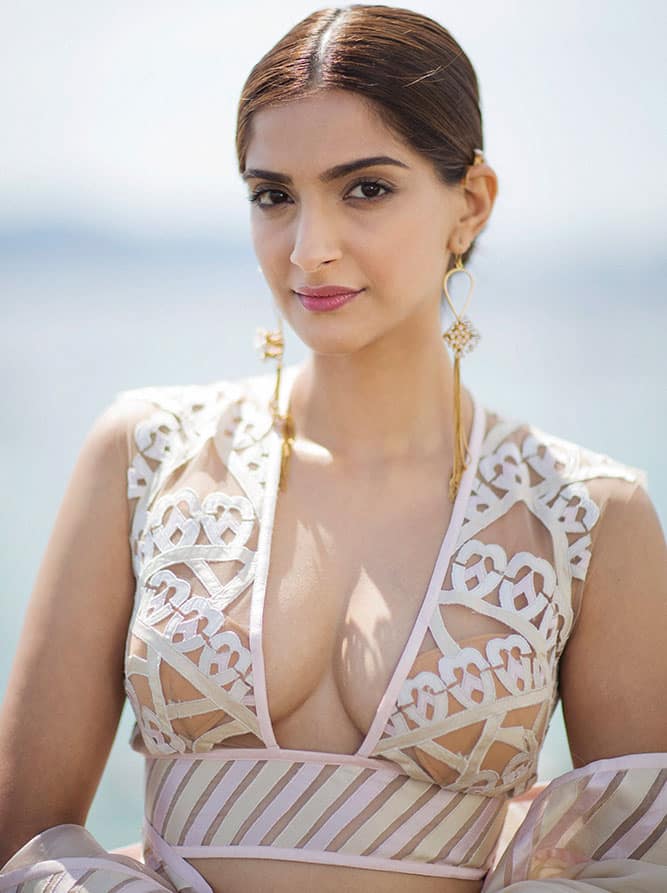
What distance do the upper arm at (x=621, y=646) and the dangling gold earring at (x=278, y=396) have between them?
1.67 ft

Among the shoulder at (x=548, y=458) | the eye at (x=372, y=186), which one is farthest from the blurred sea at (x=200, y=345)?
the eye at (x=372, y=186)

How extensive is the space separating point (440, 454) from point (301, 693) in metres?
0.48

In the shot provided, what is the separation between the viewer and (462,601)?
5.44 ft

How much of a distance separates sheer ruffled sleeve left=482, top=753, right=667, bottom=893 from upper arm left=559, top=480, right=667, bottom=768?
89mm

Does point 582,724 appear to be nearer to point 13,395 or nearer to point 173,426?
point 173,426

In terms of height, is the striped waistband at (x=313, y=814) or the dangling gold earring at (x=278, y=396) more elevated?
the dangling gold earring at (x=278, y=396)

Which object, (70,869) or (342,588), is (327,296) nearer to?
(342,588)

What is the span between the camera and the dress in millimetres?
1582

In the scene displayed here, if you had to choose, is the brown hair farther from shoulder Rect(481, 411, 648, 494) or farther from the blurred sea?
the blurred sea

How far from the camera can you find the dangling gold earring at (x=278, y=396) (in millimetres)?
1823

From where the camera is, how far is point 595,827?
5.19 ft

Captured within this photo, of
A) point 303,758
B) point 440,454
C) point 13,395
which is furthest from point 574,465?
A: point 13,395

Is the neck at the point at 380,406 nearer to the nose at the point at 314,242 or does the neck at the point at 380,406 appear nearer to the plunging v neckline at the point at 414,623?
the plunging v neckline at the point at 414,623

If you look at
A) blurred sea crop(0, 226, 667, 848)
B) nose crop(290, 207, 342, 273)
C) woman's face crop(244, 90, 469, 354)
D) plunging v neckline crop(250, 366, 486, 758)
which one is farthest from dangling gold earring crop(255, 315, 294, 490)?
blurred sea crop(0, 226, 667, 848)
